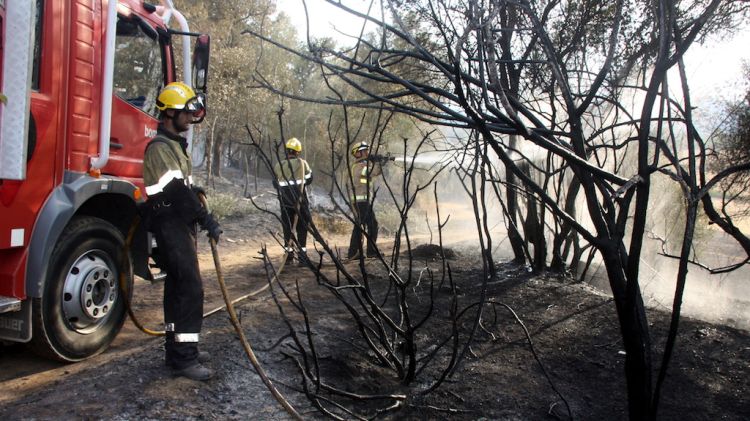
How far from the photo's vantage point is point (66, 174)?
3.50 m

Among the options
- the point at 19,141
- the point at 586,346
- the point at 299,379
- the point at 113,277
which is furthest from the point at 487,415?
the point at 19,141

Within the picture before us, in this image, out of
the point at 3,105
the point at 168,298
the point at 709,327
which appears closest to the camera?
the point at 3,105

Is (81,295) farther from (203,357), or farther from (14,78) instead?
(14,78)

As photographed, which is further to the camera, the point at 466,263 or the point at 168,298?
the point at 466,263

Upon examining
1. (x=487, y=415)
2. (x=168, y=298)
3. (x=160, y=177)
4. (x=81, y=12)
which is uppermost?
(x=81, y=12)

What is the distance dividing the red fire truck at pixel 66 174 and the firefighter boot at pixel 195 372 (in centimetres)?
→ 91

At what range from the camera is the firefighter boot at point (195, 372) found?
3.23 metres

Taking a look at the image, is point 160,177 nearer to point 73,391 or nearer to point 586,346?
point 73,391

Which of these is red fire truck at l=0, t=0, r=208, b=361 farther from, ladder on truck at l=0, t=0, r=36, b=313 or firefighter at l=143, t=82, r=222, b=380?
firefighter at l=143, t=82, r=222, b=380

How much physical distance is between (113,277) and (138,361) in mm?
765

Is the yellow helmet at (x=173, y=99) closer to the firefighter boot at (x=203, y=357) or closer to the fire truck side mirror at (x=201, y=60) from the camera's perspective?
the fire truck side mirror at (x=201, y=60)

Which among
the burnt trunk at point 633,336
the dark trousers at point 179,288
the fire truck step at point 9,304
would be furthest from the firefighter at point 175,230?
the burnt trunk at point 633,336

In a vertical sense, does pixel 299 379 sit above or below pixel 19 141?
below

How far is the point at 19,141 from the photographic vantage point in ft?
9.74
